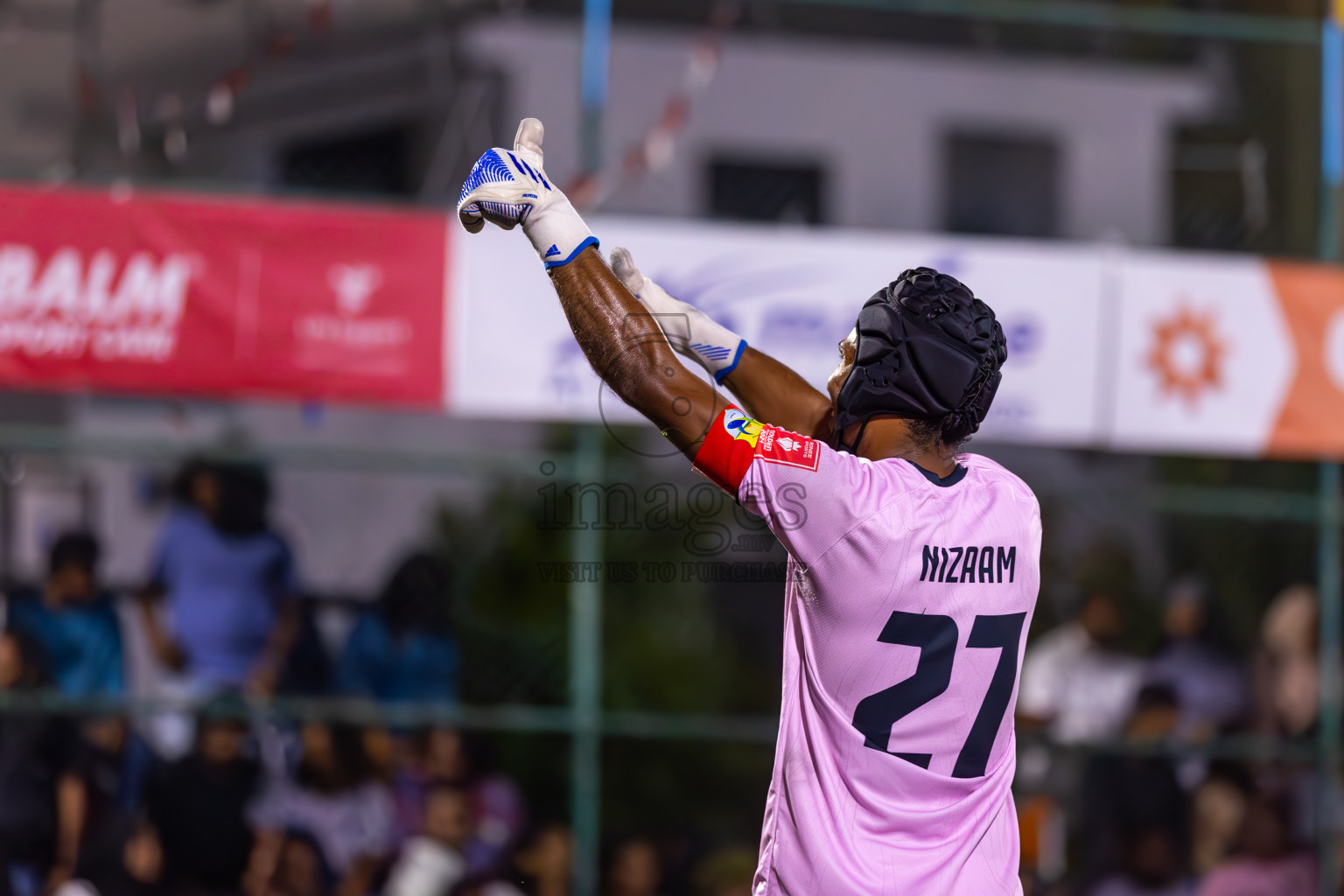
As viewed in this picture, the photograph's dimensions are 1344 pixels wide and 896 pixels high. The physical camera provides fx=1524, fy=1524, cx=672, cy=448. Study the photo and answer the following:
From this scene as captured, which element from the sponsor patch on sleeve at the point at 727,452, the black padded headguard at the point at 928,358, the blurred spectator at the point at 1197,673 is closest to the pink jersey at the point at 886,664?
the sponsor patch on sleeve at the point at 727,452

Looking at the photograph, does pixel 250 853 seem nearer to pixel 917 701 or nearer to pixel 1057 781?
pixel 1057 781

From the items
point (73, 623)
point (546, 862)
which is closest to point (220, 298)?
point (73, 623)

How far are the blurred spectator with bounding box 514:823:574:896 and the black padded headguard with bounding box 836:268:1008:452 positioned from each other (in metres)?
4.65

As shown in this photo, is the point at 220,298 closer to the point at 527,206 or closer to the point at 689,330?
the point at 689,330

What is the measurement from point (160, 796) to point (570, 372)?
269 cm

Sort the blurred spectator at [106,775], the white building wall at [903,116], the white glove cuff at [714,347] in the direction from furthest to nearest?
the white building wall at [903,116]
the blurred spectator at [106,775]
the white glove cuff at [714,347]

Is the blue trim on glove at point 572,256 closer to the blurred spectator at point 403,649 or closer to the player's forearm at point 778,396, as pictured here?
the player's forearm at point 778,396

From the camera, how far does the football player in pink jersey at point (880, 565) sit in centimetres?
280

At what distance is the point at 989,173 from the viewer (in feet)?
34.5

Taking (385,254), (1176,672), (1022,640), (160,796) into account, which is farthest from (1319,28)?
(160,796)

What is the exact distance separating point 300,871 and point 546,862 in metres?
1.14

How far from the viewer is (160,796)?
6953 millimetres

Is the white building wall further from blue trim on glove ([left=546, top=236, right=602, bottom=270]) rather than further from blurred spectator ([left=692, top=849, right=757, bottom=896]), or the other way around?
blue trim on glove ([left=546, top=236, right=602, bottom=270])

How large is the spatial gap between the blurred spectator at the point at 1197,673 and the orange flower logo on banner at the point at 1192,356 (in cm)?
127
